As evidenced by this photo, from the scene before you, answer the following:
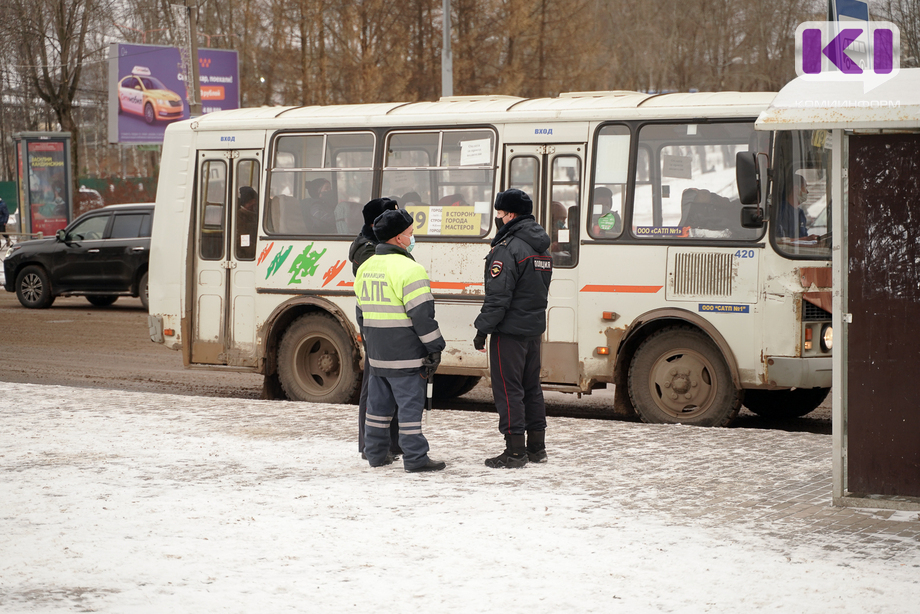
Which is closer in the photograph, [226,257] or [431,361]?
[431,361]

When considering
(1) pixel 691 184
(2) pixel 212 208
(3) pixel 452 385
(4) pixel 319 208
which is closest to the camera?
(1) pixel 691 184

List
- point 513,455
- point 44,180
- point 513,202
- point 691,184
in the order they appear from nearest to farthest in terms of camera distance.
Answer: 1. point 513,202
2. point 513,455
3. point 691,184
4. point 44,180

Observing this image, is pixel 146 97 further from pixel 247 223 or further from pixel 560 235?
pixel 560 235

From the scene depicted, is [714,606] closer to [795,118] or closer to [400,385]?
[795,118]

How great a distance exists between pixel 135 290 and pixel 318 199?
1033cm

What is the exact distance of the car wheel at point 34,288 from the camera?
69.2 feet

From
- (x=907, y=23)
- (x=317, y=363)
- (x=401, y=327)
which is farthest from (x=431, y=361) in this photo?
(x=907, y=23)

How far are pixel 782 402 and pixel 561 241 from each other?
2572mm

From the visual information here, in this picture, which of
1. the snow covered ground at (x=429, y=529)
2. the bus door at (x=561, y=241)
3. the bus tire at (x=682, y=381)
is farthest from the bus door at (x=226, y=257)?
the bus tire at (x=682, y=381)

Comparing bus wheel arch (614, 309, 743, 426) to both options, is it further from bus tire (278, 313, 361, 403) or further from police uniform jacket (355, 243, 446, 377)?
bus tire (278, 313, 361, 403)

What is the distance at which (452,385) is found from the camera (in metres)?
11.6

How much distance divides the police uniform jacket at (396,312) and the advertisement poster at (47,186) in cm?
2725

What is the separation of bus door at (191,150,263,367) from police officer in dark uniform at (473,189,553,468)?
432 centimetres

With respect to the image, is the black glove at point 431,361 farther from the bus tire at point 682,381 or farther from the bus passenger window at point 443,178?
the bus passenger window at point 443,178
